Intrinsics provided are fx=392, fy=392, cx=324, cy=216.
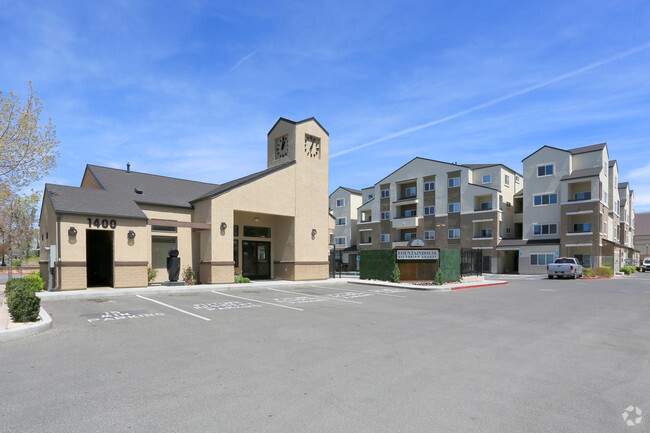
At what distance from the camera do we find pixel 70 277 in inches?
671

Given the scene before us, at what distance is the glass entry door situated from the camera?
2498cm

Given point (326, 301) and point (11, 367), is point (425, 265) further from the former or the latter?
point (11, 367)

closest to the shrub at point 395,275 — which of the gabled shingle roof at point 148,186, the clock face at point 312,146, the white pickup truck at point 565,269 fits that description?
the clock face at point 312,146

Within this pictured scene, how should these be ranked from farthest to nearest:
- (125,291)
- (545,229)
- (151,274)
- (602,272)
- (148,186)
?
(545,229) → (602,272) → (148,186) → (151,274) → (125,291)

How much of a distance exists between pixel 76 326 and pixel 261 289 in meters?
10.6

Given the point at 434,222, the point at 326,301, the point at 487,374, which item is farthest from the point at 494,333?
the point at 434,222

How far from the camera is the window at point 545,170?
45938 millimetres

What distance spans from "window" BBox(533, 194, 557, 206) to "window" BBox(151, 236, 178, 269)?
4204 centimetres

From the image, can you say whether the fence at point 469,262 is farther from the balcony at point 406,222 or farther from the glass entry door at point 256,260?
the balcony at point 406,222

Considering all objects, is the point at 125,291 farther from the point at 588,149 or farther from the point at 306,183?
the point at 588,149

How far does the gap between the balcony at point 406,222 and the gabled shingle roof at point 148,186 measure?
34.9m

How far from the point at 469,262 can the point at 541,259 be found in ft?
68.6

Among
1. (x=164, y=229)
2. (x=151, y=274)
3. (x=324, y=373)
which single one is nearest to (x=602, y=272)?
(x=164, y=229)

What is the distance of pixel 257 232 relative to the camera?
25.4m
